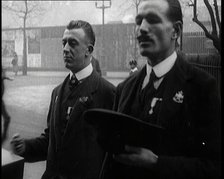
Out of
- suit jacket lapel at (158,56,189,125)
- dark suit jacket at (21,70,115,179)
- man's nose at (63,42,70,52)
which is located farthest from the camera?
man's nose at (63,42,70,52)

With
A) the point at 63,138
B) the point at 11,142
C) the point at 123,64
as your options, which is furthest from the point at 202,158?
the point at 123,64

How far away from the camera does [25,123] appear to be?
4.97 metres

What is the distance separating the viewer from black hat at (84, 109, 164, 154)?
3.59 ft

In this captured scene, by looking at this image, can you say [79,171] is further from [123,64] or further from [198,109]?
[123,64]

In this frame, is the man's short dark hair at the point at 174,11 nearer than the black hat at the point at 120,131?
No

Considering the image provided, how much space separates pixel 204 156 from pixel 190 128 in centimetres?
12

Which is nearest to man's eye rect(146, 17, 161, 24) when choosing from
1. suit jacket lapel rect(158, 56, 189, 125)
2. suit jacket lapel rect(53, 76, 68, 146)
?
suit jacket lapel rect(158, 56, 189, 125)

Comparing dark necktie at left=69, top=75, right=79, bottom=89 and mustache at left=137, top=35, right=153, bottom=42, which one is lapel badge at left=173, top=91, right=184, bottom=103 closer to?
mustache at left=137, top=35, right=153, bottom=42

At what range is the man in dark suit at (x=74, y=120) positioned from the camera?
1812 millimetres

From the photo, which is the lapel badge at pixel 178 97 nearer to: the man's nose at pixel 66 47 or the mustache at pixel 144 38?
the mustache at pixel 144 38

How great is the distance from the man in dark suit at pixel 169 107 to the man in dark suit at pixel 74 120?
50cm

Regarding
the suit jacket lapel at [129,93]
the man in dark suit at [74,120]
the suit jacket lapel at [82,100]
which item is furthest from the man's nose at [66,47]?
the suit jacket lapel at [129,93]

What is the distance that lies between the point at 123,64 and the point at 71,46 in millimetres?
5775

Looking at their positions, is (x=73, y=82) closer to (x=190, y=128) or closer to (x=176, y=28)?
(x=176, y=28)
